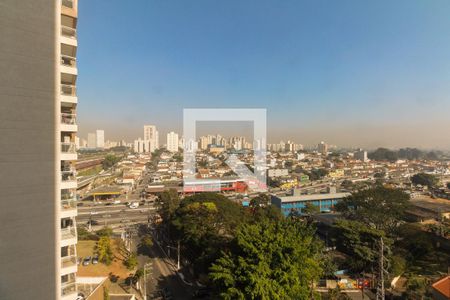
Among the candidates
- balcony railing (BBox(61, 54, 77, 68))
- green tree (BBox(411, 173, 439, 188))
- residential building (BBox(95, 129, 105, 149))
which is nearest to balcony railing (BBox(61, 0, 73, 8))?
balcony railing (BBox(61, 54, 77, 68))

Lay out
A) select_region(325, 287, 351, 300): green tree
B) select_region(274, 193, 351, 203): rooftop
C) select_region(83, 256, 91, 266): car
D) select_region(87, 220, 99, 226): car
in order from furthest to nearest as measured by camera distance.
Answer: select_region(274, 193, 351, 203): rooftop
select_region(87, 220, 99, 226): car
select_region(83, 256, 91, 266): car
select_region(325, 287, 351, 300): green tree

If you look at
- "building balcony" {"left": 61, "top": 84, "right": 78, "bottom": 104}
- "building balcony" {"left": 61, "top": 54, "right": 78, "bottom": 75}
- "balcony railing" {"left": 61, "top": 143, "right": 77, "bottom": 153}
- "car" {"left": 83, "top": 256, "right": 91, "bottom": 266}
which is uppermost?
"building balcony" {"left": 61, "top": 54, "right": 78, "bottom": 75}

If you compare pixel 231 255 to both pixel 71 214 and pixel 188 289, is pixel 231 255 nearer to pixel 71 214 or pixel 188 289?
pixel 71 214

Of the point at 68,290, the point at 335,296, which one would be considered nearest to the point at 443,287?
the point at 335,296

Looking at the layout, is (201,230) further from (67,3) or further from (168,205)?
(67,3)

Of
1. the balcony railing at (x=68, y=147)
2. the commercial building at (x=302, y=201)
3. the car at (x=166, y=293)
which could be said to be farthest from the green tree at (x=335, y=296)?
the commercial building at (x=302, y=201)
